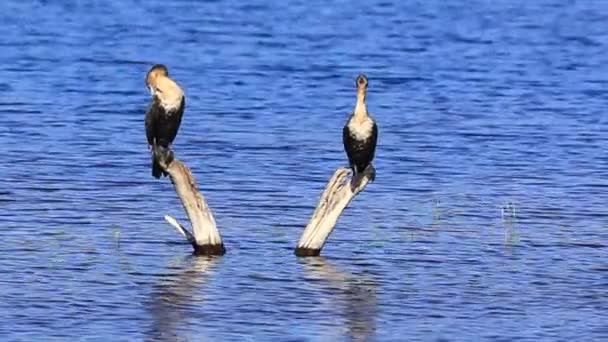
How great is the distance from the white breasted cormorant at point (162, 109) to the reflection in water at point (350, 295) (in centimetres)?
123

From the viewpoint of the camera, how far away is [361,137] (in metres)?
13.5

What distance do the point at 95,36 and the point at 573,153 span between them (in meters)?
13.2

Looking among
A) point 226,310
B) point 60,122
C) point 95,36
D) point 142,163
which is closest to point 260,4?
point 95,36

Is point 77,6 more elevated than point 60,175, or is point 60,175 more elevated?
point 60,175

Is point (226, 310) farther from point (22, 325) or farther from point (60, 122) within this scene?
point (60, 122)

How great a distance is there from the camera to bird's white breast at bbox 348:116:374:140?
13.5m

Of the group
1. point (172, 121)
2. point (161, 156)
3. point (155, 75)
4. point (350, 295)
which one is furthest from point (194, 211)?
point (350, 295)

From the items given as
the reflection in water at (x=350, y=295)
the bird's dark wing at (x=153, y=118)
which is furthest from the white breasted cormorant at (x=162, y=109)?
the reflection in water at (x=350, y=295)

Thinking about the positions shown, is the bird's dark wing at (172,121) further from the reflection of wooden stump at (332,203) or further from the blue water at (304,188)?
the reflection of wooden stump at (332,203)

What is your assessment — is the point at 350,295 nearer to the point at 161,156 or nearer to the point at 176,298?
the point at 176,298

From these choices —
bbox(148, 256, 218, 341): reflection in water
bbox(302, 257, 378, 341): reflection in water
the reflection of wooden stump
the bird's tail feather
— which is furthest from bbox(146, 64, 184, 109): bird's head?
bbox(302, 257, 378, 341): reflection in water

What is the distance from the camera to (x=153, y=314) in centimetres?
1216

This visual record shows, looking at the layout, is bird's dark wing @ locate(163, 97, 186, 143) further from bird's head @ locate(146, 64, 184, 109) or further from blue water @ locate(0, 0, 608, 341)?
blue water @ locate(0, 0, 608, 341)

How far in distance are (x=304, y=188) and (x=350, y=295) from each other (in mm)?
4223
